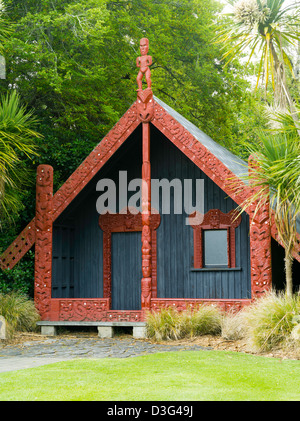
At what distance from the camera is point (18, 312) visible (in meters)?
12.9

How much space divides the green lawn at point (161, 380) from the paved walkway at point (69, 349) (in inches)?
27.1

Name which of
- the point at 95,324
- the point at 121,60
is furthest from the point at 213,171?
the point at 121,60

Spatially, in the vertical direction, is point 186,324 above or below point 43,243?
below

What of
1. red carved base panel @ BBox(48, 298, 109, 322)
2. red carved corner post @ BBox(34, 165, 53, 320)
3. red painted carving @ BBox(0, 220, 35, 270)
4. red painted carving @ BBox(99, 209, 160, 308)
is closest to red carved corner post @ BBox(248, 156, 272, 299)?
red carved base panel @ BBox(48, 298, 109, 322)

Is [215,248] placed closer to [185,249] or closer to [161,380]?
[185,249]

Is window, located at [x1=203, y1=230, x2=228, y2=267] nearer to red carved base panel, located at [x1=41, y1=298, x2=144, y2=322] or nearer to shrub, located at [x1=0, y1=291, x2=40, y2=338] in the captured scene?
red carved base panel, located at [x1=41, y1=298, x2=144, y2=322]

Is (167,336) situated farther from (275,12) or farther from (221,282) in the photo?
(275,12)

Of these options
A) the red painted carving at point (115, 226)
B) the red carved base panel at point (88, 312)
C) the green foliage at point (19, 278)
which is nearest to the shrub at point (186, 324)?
the red carved base panel at point (88, 312)

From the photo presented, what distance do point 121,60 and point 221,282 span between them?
995cm

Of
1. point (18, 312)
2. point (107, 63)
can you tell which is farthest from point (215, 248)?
point (107, 63)

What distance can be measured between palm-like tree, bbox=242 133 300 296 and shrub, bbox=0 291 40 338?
5623 mm

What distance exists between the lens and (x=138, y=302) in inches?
595

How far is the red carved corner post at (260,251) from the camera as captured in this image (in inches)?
468

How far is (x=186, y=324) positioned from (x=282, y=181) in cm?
354
